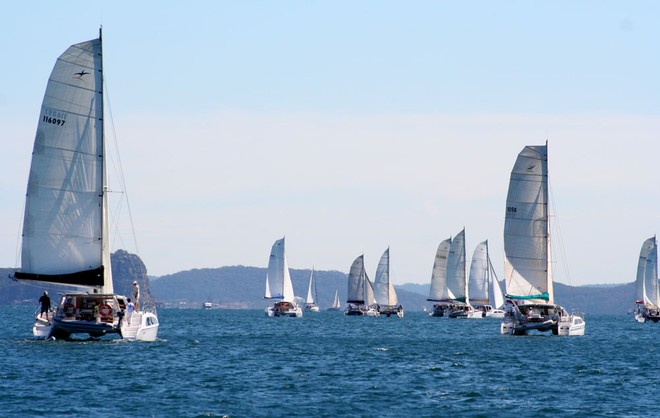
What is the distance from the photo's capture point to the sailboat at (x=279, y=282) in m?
152

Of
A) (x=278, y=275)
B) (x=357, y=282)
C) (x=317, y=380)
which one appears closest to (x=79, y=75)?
(x=317, y=380)

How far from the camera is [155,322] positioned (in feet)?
191

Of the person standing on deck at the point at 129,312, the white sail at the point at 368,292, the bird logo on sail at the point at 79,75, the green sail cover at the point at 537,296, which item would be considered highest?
the bird logo on sail at the point at 79,75

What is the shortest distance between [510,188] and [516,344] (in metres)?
13.3

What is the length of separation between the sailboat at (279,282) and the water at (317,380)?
88.8m

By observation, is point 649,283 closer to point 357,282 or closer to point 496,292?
point 496,292

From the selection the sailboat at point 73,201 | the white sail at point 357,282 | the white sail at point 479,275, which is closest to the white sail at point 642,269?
the white sail at point 479,275

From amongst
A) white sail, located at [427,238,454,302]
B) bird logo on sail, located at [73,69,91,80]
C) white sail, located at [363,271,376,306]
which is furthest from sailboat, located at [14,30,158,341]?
white sail, located at [363,271,376,306]

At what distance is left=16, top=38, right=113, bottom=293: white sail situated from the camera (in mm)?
52656

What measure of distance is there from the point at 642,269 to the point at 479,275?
85.4 ft

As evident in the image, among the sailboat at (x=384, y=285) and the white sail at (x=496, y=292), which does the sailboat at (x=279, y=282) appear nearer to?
the sailboat at (x=384, y=285)

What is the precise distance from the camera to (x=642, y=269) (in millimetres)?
143875

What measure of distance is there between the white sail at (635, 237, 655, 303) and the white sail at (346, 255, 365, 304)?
4032cm

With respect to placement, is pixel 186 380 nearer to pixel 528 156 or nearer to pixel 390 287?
pixel 528 156
